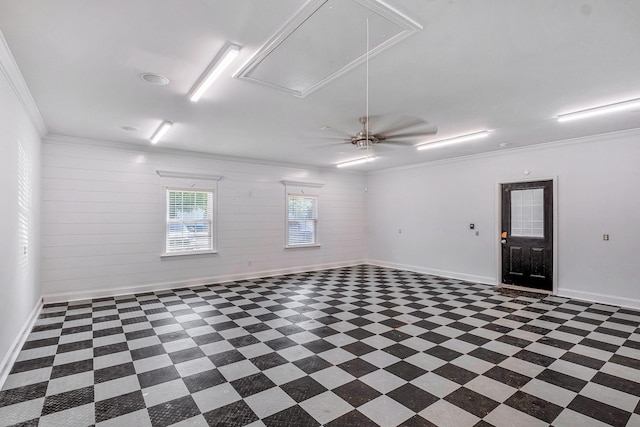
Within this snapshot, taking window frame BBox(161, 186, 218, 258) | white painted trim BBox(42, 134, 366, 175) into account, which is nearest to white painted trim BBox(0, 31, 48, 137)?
white painted trim BBox(42, 134, 366, 175)

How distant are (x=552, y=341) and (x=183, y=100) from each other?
4.85 m

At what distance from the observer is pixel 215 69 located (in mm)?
2738

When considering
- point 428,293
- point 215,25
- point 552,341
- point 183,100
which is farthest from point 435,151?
point 215,25

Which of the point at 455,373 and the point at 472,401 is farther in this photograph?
the point at 455,373

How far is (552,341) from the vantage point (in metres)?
3.47

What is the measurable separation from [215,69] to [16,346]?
3352mm

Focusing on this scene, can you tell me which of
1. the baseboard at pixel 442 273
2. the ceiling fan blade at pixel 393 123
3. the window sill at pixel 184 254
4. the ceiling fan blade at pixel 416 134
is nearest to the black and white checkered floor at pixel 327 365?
the window sill at pixel 184 254

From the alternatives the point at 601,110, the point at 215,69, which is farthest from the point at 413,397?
the point at 601,110

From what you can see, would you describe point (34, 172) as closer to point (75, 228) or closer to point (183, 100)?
point (75, 228)

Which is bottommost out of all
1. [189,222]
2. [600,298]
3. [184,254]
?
[600,298]

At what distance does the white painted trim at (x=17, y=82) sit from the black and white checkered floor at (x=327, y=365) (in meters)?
2.57

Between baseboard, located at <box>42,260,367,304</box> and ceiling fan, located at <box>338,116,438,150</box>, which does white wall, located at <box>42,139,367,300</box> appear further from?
ceiling fan, located at <box>338,116,438,150</box>

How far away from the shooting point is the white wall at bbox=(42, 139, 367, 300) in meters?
5.08

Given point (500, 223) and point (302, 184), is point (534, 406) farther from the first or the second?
point (302, 184)
